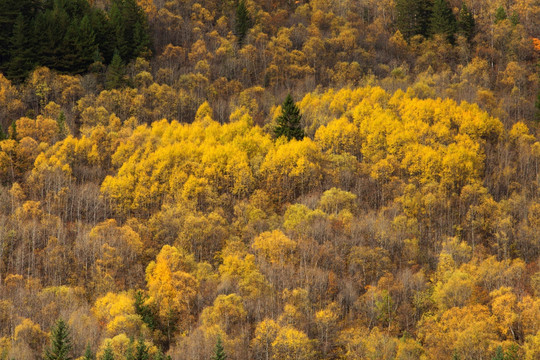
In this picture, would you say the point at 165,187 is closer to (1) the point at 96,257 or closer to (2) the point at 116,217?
(2) the point at 116,217

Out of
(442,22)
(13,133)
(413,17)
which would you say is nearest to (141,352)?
(13,133)

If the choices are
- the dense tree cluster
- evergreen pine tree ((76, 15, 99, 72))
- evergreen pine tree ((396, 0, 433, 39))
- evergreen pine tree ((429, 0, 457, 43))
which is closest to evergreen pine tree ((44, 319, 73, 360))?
the dense tree cluster

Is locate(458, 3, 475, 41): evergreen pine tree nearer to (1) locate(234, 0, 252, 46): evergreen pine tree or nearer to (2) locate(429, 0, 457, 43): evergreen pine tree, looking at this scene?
(2) locate(429, 0, 457, 43): evergreen pine tree

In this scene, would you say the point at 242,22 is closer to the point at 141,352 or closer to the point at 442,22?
the point at 442,22

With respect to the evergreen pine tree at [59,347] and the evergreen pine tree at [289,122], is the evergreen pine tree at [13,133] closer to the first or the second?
the evergreen pine tree at [289,122]

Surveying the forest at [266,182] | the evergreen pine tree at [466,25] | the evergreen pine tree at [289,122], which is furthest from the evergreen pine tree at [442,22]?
the evergreen pine tree at [289,122]

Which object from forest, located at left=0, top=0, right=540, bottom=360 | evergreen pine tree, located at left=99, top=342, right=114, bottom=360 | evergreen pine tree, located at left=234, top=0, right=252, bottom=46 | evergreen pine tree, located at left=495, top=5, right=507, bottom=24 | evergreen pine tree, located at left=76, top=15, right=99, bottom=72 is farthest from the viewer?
evergreen pine tree, located at left=495, top=5, right=507, bottom=24
